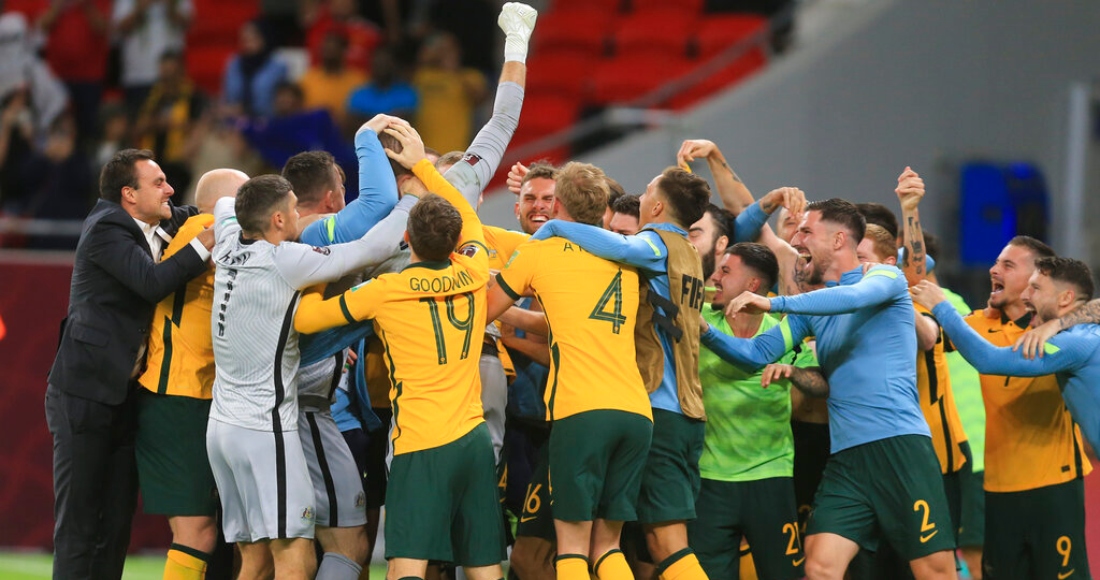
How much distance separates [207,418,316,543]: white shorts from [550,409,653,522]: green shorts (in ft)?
3.64

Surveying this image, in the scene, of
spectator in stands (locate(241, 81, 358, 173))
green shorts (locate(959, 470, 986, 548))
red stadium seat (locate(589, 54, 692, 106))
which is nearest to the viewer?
green shorts (locate(959, 470, 986, 548))

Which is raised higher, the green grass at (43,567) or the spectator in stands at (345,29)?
the spectator in stands at (345,29)

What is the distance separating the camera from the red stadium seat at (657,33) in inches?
543

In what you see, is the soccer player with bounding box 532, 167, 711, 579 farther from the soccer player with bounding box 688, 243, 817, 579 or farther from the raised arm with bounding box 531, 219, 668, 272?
the soccer player with bounding box 688, 243, 817, 579

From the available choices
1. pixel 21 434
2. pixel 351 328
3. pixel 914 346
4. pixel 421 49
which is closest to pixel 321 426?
pixel 351 328

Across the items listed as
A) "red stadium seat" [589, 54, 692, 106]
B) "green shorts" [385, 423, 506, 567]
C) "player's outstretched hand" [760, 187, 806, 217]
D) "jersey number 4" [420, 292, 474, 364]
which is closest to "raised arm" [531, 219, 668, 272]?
"jersey number 4" [420, 292, 474, 364]

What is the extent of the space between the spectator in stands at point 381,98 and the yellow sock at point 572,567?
6.81 metres

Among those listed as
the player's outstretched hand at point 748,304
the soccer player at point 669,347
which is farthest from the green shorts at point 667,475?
the player's outstretched hand at point 748,304

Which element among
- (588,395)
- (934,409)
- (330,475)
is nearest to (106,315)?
(330,475)

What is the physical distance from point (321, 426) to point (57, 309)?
16.0 ft

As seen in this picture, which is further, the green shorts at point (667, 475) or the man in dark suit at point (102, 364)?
the man in dark suit at point (102, 364)

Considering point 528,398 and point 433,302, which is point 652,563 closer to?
point 528,398

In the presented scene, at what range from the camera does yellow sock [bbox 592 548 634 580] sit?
6.43 meters

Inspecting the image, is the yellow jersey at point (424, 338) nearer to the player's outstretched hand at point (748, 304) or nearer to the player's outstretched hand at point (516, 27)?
the player's outstretched hand at point (748, 304)
